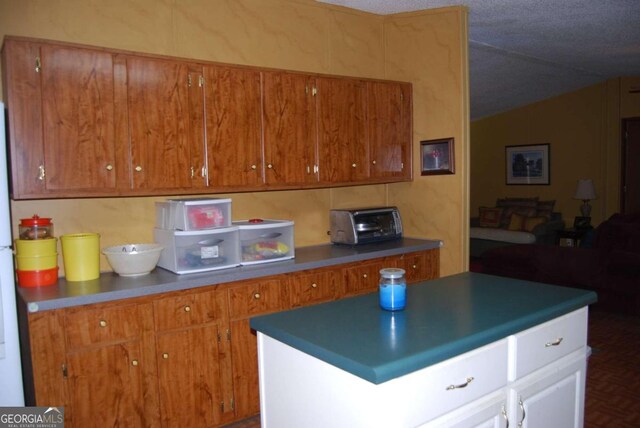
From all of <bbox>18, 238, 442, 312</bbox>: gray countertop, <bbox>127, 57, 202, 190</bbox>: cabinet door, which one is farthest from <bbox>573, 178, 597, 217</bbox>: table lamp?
<bbox>127, 57, 202, 190</bbox>: cabinet door

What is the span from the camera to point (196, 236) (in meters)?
2.95

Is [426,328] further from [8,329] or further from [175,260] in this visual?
[8,329]

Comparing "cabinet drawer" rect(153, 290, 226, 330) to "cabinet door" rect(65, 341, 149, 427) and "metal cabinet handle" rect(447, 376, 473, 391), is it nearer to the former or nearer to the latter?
"cabinet door" rect(65, 341, 149, 427)

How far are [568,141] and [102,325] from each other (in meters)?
7.79

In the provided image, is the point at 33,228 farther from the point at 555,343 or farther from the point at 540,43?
the point at 540,43

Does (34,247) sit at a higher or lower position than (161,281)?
higher

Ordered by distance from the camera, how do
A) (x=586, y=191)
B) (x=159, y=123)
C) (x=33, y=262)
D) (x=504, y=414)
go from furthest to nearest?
(x=586, y=191) → (x=159, y=123) → (x=33, y=262) → (x=504, y=414)

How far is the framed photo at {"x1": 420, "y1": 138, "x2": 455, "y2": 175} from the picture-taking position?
13.1 feet

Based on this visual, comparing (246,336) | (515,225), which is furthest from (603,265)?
(246,336)

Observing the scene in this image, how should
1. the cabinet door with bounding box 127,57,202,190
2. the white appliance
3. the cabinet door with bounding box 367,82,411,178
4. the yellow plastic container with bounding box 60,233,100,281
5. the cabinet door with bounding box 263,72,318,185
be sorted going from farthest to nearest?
the cabinet door with bounding box 367,82,411,178 → the cabinet door with bounding box 263,72,318,185 → the cabinet door with bounding box 127,57,202,190 → the yellow plastic container with bounding box 60,233,100,281 → the white appliance

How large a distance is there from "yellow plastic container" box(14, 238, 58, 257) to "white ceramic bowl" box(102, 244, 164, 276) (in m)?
0.30

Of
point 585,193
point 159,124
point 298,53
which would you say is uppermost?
point 298,53

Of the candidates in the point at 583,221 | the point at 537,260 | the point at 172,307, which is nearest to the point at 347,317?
the point at 172,307

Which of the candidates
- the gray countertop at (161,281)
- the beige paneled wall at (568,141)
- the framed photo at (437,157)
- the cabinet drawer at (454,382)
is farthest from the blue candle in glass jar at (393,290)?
the beige paneled wall at (568,141)
